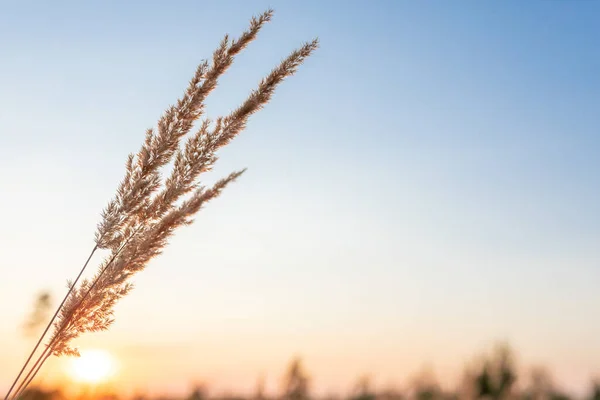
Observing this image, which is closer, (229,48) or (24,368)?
(24,368)

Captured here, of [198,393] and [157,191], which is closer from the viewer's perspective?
[157,191]

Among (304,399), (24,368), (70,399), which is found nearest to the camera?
(24,368)

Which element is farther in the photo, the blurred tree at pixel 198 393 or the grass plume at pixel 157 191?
the blurred tree at pixel 198 393

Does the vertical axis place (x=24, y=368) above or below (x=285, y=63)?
below

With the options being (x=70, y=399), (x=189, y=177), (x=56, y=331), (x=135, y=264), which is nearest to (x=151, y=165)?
(x=189, y=177)

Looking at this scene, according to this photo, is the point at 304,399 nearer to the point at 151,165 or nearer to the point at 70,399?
the point at 70,399

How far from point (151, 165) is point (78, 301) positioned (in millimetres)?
846

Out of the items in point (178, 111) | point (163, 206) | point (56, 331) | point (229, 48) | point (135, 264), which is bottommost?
point (56, 331)

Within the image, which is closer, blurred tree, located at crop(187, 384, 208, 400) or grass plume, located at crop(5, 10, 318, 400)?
grass plume, located at crop(5, 10, 318, 400)

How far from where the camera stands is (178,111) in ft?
11.3

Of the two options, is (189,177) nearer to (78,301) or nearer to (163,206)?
(163,206)

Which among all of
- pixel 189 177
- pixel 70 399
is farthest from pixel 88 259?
pixel 70 399

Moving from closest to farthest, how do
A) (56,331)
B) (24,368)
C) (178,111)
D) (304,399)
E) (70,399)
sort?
(24,368)
(56,331)
(178,111)
(70,399)
(304,399)

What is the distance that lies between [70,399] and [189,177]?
13149mm
